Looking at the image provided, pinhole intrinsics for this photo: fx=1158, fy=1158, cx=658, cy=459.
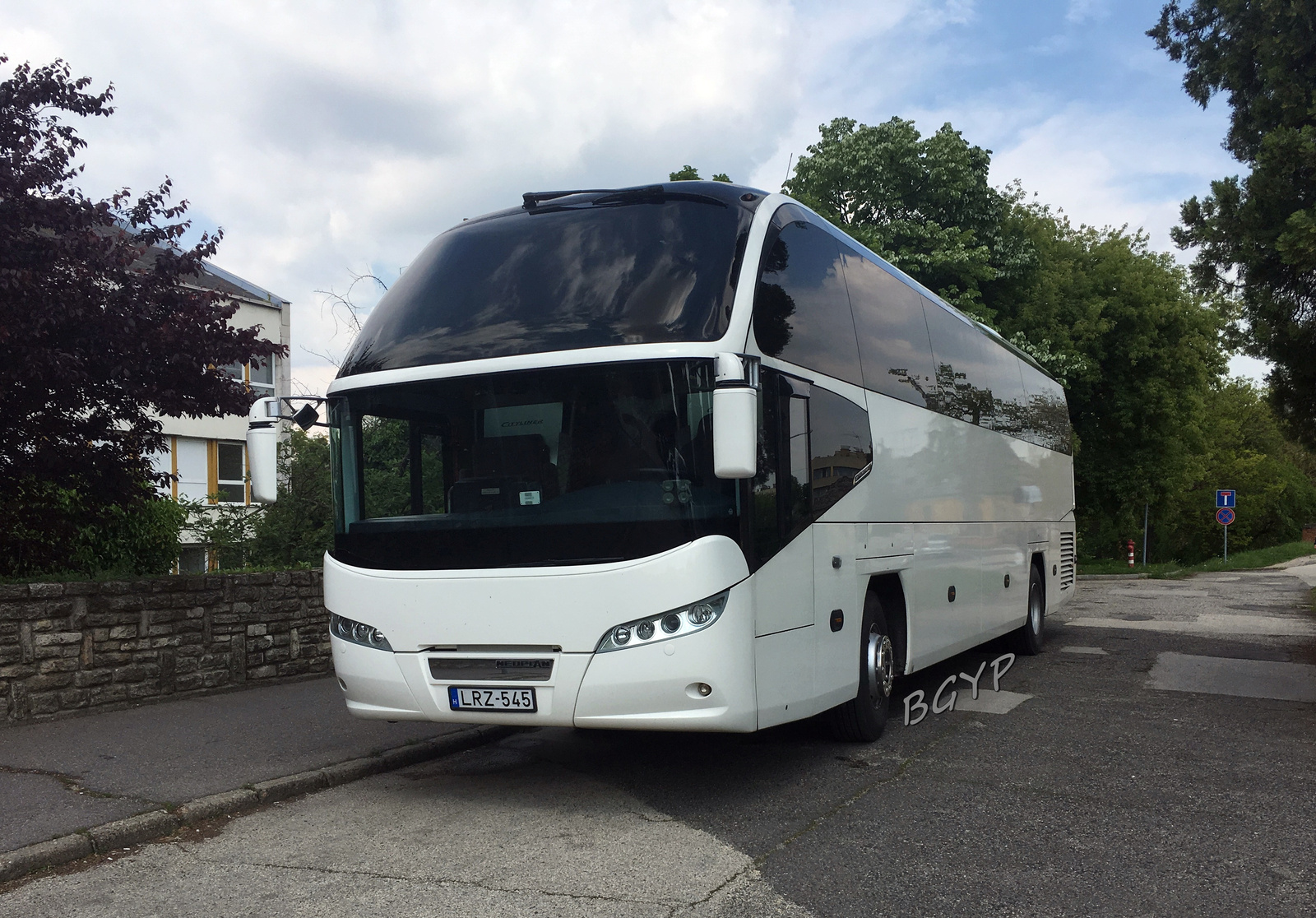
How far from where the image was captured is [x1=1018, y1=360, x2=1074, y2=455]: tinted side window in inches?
562

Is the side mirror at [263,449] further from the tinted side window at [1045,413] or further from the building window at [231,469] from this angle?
the building window at [231,469]

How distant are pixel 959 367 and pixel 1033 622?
14.1 feet

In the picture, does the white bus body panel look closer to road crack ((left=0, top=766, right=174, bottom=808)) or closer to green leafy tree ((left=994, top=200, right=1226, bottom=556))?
road crack ((left=0, top=766, right=174, bottom=808))

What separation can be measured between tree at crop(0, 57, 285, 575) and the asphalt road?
4.04 meters

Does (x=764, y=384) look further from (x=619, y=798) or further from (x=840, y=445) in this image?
(x=619, y=798)

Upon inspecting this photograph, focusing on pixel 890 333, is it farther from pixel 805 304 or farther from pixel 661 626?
pixel 661 626

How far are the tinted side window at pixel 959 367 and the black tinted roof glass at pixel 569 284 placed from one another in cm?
399

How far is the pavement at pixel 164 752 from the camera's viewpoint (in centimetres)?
613

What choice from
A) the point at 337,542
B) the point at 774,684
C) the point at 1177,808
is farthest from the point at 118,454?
the point at 1177,808

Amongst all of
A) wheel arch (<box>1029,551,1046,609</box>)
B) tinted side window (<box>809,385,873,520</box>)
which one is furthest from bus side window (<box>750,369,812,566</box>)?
wheel arch (<box>1029,551,1046,609</box>)

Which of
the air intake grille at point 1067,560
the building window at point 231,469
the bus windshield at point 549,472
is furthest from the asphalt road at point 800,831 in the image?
the building window at point 231,469

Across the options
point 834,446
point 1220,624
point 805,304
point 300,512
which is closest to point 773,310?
point 805,304

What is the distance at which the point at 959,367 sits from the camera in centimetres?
1096

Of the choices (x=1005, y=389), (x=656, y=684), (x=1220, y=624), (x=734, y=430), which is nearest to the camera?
(x=734, y=430)
